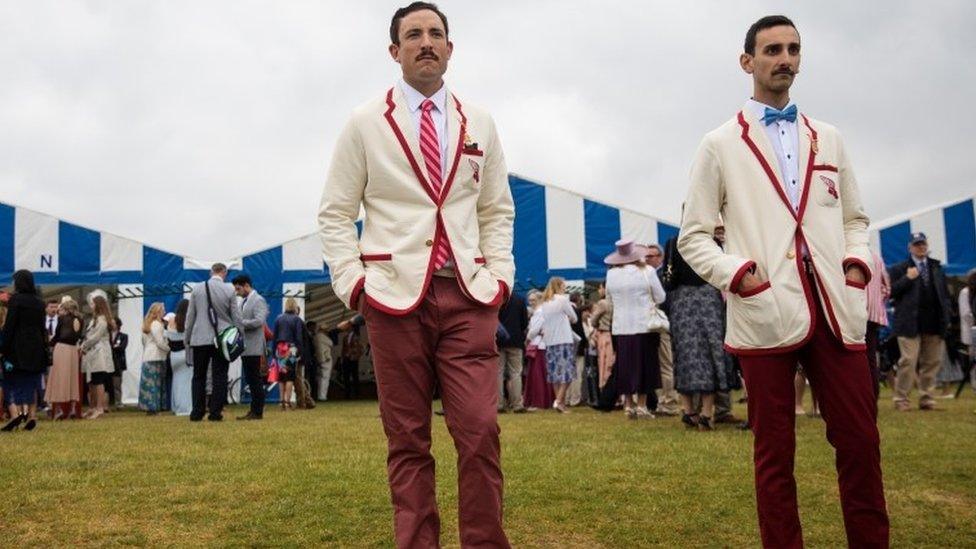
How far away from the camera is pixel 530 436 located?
31.8 ft

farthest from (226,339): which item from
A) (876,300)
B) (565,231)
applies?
(565,231)

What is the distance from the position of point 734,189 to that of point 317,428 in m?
8.84

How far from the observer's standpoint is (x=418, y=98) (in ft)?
11.9

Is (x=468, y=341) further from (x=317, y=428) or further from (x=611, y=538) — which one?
(x=317, y=428)

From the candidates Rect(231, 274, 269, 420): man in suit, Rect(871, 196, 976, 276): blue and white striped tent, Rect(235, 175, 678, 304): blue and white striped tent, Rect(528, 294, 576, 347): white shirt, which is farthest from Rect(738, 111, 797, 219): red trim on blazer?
Rect(871, 196, 976, 276): blue and white striped tent

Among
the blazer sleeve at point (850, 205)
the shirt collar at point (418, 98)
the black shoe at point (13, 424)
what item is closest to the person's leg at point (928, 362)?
the blazer sleeve at point (850, 205)

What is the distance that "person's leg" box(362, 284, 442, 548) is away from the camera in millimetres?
3354

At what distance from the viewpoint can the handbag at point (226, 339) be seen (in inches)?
523

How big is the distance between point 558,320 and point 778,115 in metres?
11.6

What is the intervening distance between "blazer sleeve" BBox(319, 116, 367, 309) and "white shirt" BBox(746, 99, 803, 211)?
1.52 m

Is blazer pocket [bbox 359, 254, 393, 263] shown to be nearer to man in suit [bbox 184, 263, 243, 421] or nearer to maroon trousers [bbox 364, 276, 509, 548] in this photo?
maroon trousers [bbox 364, 276, 509, 548]

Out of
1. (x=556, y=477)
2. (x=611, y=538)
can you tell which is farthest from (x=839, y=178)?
(x=556, y=477)

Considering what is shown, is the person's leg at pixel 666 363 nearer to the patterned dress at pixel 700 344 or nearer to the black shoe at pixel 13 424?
the patterned dress at pixel 700 344

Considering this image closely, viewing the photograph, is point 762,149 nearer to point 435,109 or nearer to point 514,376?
point 435,109
